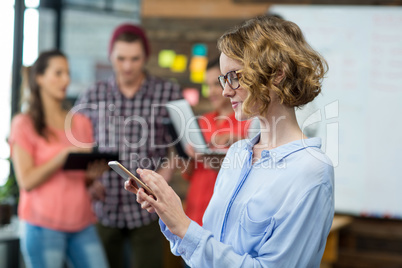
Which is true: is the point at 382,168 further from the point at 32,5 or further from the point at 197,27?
the point at 32,5

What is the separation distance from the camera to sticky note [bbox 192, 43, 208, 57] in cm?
397

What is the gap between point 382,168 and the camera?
3.52 meters

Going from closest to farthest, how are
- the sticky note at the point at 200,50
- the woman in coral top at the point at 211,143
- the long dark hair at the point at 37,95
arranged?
1. the woman in coral top at the point at 211,143
2. the long dark hair at the point at 37,95
3. the sticky note at the point at 200,50

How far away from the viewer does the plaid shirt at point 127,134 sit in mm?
2859

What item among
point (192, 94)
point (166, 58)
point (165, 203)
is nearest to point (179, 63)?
point (166, 58)

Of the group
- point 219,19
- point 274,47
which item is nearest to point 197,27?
point 219,19

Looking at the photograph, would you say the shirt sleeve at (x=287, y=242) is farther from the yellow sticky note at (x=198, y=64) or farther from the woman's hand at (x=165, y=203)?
the yellow sticky note at (x=198, y=64)

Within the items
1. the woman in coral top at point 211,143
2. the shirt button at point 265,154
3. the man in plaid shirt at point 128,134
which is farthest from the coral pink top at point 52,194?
the shirt button at point 265,154

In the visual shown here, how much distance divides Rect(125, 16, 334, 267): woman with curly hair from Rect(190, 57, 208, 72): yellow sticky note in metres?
2.76

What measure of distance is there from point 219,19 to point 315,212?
10.1ft

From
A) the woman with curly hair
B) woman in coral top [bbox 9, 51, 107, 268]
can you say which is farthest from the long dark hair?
the woman with curly hair

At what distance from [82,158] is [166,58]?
5.85ft

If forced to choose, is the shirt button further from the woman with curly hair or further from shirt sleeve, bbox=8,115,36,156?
shirt sleeve, bbox=8,115,36,156

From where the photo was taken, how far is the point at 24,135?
8.29 feet
